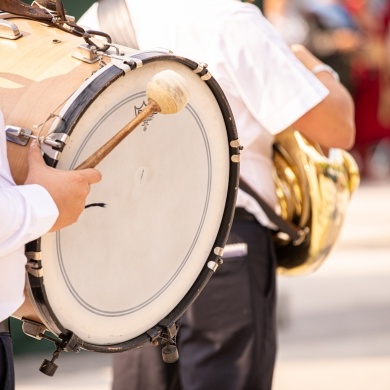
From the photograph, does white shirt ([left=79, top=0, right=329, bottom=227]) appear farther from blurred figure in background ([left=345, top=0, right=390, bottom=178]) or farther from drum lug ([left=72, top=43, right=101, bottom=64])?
blurred figure in background ([left=345, top=0, right=390, bottom=178])

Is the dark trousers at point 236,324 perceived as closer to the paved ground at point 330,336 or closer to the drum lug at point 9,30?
the drum lug at point 9,30

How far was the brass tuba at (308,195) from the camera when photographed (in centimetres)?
281

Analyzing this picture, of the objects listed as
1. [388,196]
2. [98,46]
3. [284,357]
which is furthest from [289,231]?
[388,196]

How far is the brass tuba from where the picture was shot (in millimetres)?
2814

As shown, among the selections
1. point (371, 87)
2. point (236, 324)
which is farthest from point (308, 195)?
point (371, 87)

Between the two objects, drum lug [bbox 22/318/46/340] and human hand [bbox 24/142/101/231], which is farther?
drum lug [bbox 22/318/46/340]

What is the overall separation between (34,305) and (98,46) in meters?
0.48

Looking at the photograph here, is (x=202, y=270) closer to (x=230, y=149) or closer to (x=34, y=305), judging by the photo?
(x=230, y=149)

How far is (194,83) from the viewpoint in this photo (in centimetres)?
205

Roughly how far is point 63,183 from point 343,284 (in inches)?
169

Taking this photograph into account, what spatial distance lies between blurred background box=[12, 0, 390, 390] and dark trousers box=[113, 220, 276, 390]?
59.8 inches

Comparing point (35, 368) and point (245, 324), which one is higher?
point (245, 324)

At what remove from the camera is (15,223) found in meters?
1.68

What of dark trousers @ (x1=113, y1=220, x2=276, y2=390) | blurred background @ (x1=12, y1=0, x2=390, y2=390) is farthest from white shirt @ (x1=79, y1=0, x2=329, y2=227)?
blurred background @ (x1=12, y1=0, x2=390, y2=390)
